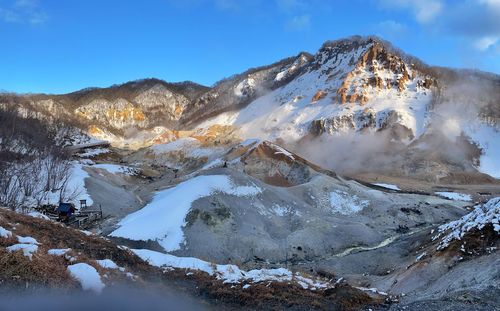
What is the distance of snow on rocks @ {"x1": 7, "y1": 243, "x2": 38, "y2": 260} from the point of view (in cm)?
1290

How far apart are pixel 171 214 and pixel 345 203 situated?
27.2 m

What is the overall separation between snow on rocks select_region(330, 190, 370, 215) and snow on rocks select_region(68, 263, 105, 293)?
1985 inches

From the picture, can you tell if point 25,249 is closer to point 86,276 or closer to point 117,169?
point 86,276

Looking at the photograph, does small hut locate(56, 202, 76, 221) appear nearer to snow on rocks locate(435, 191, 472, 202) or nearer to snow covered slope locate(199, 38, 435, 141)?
snow on rocks locate(435, 191, 472, 202)

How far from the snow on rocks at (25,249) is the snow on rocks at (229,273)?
23.4 ft

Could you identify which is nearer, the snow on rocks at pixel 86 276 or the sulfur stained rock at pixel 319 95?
the snow on rocks at pixel 86 276

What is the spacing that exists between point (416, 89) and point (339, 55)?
3908cm

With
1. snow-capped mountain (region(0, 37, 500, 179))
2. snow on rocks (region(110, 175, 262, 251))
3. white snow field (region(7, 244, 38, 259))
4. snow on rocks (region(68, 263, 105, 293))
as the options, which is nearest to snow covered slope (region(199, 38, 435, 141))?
snow-capped mountain (region(0, 37, 500, 179))

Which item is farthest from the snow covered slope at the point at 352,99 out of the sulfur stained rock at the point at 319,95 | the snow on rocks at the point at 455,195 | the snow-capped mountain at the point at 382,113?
the snow on rocks at the point at 455,195

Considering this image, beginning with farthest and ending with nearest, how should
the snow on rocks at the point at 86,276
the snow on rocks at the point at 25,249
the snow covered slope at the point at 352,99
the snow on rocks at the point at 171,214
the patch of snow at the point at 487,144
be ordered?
the snow covered slope at the point at 352,99
the patch of snow at the point at 487,144
the snow on rocks at the point at 171,214
the snow on rocks at the point at 86,276
the snow on rocks at the point at 25,249

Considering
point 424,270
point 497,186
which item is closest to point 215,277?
point 424,270

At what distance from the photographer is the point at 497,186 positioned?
10806 centimetres

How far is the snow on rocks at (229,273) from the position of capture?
1828 cm

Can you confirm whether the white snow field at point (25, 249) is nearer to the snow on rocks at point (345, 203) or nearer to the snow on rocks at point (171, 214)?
the snow on rocks at point (171, 214)
